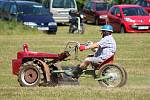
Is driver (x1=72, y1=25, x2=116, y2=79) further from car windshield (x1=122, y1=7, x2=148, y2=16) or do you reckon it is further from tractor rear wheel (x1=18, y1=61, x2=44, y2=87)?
car windshield (x1=122, y1=7, x2=148, y2=16)

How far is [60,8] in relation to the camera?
4188 centimetres

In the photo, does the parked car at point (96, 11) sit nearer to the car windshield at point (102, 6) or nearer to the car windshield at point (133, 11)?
the car windshield at point (102, 6)

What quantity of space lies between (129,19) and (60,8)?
974 centimetres

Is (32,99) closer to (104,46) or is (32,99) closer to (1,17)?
(104,46)

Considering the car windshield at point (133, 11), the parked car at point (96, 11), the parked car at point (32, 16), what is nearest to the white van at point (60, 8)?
the parked car at point (96, 11)

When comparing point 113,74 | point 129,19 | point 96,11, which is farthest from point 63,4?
point 113,74

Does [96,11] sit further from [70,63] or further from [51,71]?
[51,71]

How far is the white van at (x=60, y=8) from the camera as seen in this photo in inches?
1630

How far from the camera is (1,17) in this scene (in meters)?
35.1

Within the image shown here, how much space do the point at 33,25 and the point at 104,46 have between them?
19.2m

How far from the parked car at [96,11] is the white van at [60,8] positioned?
6.80 feet

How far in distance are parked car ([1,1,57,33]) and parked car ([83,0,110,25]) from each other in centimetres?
983

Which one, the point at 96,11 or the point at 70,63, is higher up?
the point at 70,63

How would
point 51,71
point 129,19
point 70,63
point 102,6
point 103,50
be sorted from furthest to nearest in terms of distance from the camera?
1. point 102,6
2. point 129,19
3. point 70,63
4. point 51,71
5. point 103,50
